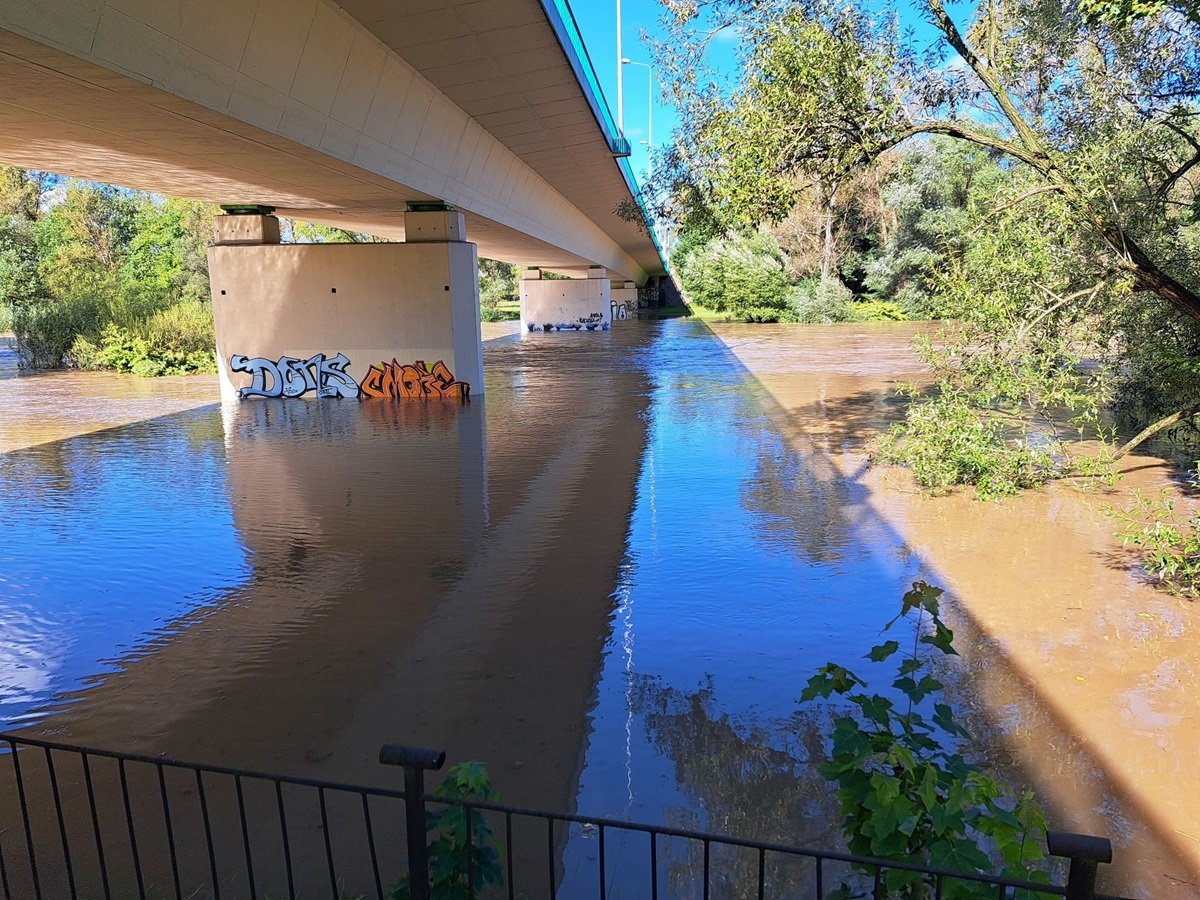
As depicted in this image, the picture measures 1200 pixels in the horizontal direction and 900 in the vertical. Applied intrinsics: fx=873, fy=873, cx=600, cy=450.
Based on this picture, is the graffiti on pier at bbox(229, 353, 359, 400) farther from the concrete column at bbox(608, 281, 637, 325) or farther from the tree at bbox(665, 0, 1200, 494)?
the concrete column at bbox(608, 281, 637, 325)

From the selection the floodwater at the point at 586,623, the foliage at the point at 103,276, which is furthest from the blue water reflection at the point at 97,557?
the foliage at the point at 103,276

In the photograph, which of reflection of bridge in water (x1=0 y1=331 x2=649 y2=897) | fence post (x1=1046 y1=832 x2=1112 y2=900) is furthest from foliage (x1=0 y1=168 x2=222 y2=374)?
fence post (x1=1046 y1=832 x2=1112 y2=900)

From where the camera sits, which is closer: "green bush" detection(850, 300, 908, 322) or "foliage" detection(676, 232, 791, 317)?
"green bush" detection(850, 300, 908, 322)

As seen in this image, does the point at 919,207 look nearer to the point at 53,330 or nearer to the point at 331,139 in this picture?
the point at 53,330

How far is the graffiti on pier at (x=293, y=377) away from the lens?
1972 cm

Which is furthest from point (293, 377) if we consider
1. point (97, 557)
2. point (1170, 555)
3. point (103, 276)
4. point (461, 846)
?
point (103, 276)

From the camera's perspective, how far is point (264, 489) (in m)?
11.2

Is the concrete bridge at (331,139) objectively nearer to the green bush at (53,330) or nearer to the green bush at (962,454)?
the green bush at (962,454)

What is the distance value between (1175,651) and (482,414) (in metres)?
13.3

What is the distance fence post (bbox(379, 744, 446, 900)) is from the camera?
2.58m

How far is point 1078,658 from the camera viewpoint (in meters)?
5.98

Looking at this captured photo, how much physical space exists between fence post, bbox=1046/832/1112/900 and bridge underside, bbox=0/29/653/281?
718cm

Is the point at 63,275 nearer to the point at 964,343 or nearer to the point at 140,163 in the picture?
the point at 140,163

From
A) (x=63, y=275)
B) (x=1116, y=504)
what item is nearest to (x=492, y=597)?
(x=1116, y=504)
